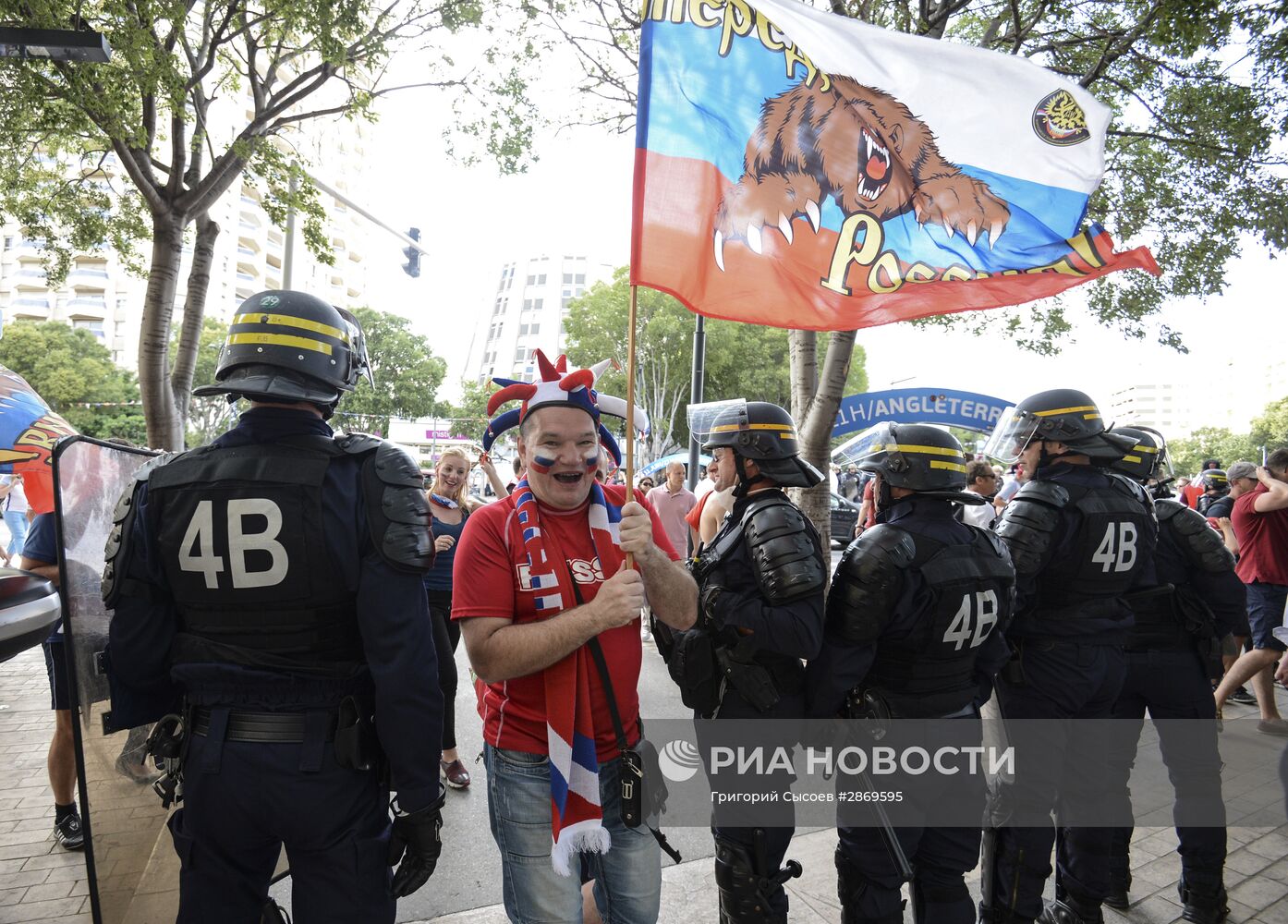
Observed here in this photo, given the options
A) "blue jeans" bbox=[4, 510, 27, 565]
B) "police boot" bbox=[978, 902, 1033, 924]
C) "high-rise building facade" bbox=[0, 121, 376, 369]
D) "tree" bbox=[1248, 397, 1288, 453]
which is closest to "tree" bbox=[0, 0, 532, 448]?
"blue jeans" bbox=[4, 510, 27, 565]

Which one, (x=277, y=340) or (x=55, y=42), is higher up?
(x=55, y=42)

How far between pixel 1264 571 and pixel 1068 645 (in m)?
4.17

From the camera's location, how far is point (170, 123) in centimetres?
795

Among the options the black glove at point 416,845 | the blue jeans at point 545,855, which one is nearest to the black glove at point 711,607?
the blue jeans at point 545,855

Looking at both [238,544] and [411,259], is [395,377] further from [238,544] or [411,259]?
[238,544]

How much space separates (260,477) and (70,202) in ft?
31.4

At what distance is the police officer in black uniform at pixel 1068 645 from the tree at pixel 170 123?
22.9 ft

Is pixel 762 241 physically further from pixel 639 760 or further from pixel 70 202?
pixel 70 202

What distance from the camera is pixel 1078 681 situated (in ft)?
11.0

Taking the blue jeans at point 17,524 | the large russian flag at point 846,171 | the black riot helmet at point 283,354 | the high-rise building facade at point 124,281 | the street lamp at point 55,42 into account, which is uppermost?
the high-rise building facade at point 124,281

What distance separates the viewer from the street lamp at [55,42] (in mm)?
4785

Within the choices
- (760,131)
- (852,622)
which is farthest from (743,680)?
(760,131)

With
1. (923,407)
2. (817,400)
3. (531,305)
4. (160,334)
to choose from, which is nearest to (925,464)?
(817,400)

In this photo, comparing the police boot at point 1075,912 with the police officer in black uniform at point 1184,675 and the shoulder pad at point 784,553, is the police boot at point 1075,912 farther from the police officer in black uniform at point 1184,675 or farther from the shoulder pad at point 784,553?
the shoulder pad at point 784,553
